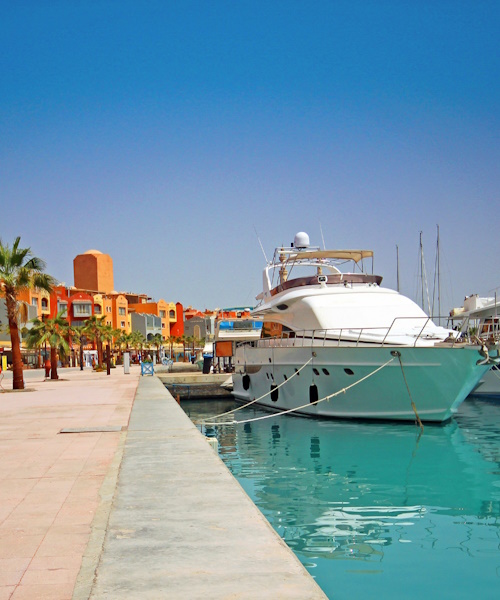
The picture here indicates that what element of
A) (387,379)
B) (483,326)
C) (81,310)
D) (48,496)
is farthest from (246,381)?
(81,310)

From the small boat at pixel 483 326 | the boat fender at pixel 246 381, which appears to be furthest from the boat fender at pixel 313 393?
the boat fender at pixel 246 381

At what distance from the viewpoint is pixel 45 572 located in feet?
15.9

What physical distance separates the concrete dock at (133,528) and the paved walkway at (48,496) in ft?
0.05

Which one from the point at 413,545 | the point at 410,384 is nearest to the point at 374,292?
the point at 410,384

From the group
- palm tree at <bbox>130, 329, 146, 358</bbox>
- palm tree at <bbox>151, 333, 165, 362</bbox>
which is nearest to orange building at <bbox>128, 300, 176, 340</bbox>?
palm tree at <bbox>151, 333, 165, 362</bbox>

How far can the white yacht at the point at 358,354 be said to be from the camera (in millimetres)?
18656

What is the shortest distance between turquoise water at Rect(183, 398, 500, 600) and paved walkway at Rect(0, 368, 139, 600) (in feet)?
8.23

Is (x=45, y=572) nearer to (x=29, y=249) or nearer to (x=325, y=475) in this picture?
(x=325, y=475)

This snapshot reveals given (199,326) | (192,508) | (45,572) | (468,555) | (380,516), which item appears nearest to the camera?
(45,572)

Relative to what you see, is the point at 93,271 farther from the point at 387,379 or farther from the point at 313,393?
the point at 387,379

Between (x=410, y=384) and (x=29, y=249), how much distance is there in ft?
61.6

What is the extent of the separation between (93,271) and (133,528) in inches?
5131

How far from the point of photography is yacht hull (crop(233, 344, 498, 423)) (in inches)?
728

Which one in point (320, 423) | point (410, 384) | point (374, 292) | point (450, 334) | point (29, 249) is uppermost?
point (29, 249)
